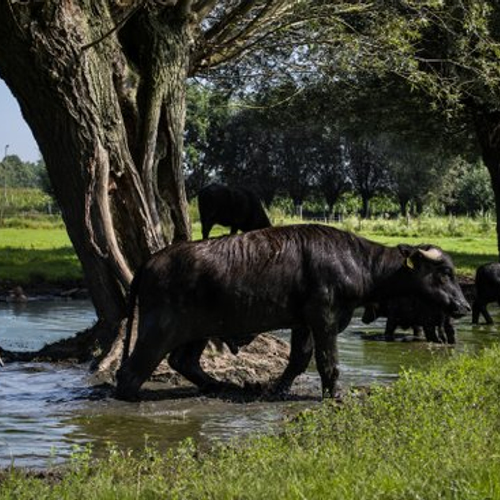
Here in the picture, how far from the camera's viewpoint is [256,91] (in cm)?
2342

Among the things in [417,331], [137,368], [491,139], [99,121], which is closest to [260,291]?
[137,368]

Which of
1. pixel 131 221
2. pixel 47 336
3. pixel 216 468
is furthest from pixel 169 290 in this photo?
pixel 47 336

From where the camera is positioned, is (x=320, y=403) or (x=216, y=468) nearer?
(x=216, y=468)

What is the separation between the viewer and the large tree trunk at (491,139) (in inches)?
1236

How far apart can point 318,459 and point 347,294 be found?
190 inches

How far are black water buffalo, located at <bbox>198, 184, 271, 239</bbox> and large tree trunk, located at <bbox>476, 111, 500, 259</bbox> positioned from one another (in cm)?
677

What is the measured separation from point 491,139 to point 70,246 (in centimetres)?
1388

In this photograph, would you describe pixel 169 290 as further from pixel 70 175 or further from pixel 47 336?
pixel 47 336

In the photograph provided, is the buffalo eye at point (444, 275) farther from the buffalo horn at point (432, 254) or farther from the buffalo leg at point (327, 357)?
the buffalo leg at point (327, 357)

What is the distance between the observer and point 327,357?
12.2 metres

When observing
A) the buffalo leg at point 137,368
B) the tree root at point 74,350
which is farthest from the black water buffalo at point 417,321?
the buffalo leg at point 137,368

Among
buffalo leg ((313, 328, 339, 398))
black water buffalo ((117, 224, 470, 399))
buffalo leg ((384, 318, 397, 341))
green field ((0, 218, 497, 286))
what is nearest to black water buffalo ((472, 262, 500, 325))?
buffalo leg ((384, 318, 397, 341))

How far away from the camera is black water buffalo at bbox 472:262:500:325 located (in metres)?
20.6

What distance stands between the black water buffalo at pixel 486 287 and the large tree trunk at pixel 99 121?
8.14 meters
